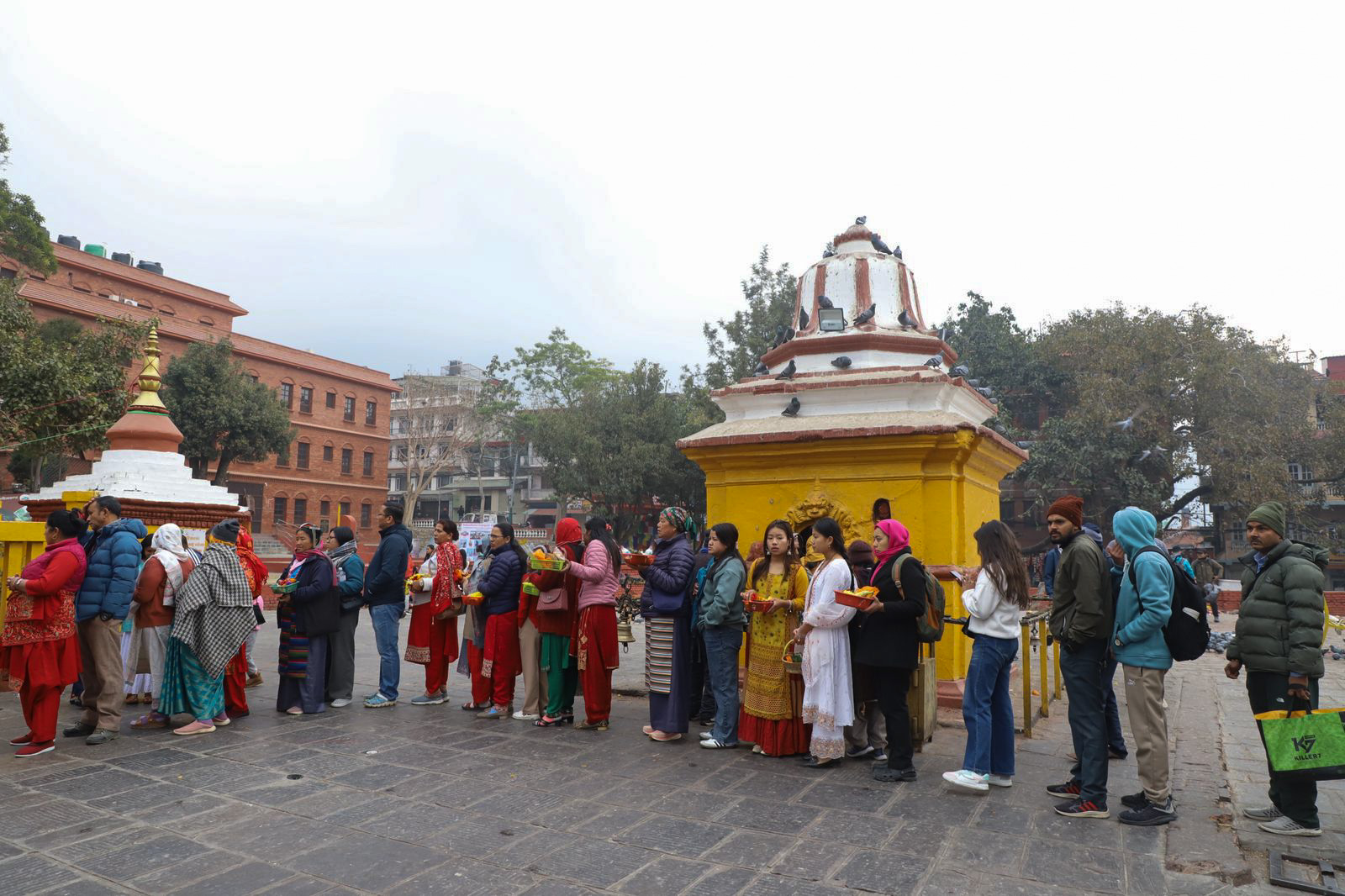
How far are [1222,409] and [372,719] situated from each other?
26140 millimetres

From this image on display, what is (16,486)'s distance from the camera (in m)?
24.7

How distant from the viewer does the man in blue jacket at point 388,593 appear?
7449 millimetres

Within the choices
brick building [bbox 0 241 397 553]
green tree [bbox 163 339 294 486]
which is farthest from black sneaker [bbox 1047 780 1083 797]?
brick building [bbox 0 241 397 553]

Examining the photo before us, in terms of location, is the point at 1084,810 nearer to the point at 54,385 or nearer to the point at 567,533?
the point at 567,533

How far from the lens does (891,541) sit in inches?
218

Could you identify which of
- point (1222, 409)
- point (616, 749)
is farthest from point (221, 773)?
point (1222, 409)

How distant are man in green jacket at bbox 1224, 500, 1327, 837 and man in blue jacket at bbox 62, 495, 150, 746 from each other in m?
7.34

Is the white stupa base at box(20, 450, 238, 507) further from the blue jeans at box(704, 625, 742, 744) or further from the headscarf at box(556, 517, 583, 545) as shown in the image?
the blue jeans at box(704, 625, 742, 744)

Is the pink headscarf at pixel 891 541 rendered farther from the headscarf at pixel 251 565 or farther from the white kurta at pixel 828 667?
the headscarf at pixel 251 565

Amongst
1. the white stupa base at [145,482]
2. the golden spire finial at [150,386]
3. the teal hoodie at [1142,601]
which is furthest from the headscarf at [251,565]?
the teal hoodie at [1142,601]

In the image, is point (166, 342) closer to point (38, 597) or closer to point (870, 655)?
point (38, 597)

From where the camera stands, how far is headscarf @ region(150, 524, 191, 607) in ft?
22.1

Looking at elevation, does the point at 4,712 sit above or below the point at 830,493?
below

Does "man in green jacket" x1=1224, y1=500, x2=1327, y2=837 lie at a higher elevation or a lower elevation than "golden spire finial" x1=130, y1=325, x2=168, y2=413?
lower
